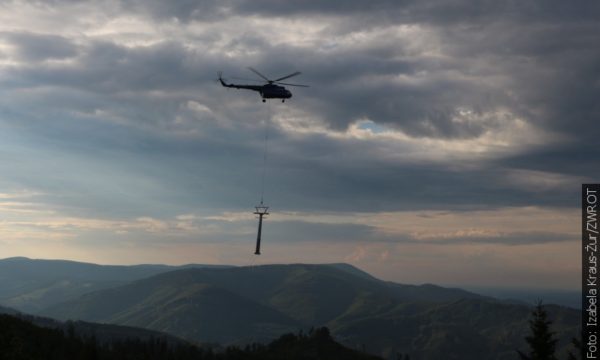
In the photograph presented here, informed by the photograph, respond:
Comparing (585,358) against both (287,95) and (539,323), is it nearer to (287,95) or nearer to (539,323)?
(539,323)

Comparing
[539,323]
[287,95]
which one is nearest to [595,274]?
[539,323]

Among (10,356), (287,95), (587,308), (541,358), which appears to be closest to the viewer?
(541,358)

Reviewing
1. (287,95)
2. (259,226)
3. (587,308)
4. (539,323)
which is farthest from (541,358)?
(287,95)

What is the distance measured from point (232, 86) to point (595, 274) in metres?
72.9

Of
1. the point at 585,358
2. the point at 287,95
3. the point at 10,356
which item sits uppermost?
the point at 287,95

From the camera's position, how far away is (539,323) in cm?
9656

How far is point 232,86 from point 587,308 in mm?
74460

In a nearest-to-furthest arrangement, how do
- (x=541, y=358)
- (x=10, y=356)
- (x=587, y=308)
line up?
(x=541, y=358) → (x=587, y=308) → (x=10, y=356)

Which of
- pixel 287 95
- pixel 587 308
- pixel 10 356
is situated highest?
pixel 287 95

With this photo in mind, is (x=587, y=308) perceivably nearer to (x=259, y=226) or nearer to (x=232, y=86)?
(x=259, y=226)

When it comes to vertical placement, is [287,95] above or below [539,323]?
above

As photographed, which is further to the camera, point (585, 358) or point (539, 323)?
point (585, 358)

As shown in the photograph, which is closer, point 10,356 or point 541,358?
point 541,358

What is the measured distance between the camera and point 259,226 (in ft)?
329
